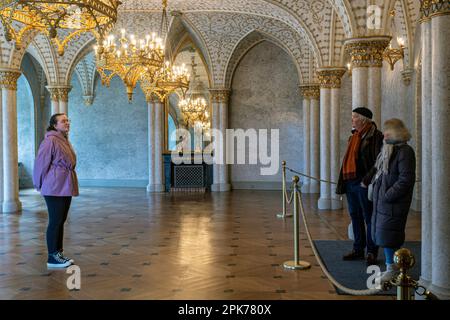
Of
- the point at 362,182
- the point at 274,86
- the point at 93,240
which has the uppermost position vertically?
the point at 274,86

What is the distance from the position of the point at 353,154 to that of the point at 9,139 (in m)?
9.51

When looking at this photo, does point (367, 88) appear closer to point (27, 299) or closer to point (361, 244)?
point (361, 244)

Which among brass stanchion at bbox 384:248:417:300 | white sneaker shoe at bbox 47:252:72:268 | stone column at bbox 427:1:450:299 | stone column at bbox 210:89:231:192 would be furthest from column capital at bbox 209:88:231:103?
brass stanchion at bbox 384:248:417:300

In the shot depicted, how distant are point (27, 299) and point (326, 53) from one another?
391 inches

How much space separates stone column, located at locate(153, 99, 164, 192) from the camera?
18.4 m

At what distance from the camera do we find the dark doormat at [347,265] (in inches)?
214

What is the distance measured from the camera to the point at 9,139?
493 inches

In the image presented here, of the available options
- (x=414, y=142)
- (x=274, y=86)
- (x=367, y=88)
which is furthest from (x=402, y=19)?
(x=274, y=86)

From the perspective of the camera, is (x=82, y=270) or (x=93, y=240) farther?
(x=93, y=240)

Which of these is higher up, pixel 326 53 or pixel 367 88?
pixel 326 53

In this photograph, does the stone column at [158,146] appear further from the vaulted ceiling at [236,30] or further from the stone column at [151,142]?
the vaulted ceiling at [236,30]

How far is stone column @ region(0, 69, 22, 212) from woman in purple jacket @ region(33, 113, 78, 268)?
276 inches

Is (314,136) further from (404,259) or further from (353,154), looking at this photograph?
(404,259)
